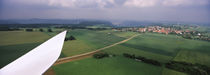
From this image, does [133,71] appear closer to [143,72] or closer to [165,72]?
[143,72]

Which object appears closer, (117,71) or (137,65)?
(117,71)

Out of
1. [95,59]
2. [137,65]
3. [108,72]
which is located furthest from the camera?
[95,59]

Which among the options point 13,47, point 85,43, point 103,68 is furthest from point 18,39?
point 103,68

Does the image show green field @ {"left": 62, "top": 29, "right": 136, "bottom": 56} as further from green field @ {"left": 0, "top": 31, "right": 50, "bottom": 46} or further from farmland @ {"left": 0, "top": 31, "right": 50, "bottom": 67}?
green field @ {"left": 0, "top": 31, "right": 50, "bottom": 46}

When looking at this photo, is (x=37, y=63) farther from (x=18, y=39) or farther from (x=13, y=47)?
(x=18, y=39)

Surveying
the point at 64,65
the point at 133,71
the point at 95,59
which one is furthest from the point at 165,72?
the point at 64,65

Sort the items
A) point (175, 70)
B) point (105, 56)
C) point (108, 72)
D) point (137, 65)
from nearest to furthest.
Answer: point (108, 72)
point (175, 70)
point (137, 65)
point (105, 56)

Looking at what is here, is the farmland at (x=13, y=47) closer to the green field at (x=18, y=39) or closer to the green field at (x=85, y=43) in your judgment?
the green field at (x=18, y=39)

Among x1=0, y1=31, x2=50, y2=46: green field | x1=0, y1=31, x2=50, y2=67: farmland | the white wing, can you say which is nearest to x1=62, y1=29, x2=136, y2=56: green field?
x1=0, y1=31, x2=50, y2=67: farmland
